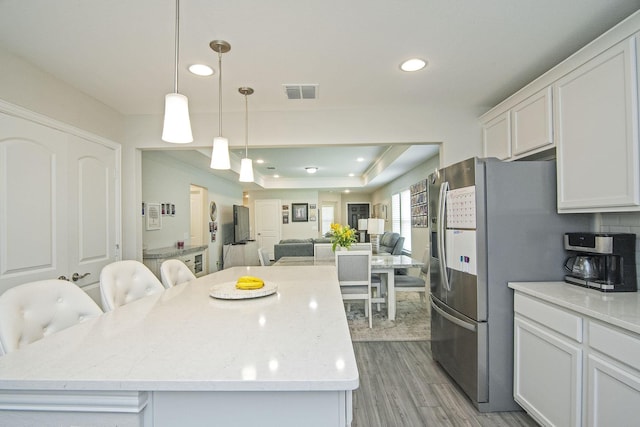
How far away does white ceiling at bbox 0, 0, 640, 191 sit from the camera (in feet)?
5.57

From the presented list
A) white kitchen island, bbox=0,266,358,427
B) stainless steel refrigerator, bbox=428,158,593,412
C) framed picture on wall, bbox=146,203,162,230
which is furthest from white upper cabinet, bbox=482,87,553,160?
framed picture on wall, bbox=146,203,162,230

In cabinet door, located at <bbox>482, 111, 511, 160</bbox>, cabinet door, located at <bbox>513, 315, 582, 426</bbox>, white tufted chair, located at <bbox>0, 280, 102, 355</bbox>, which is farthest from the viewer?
cabinet door, located at <bbox>482, 111, 511, 160</bbox>

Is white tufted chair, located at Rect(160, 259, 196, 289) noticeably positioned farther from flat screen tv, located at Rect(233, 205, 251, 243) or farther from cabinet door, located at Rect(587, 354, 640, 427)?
flat screen tv, located at Rect(233, 205, 251, 243)

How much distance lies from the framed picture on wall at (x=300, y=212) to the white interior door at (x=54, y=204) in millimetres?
7924

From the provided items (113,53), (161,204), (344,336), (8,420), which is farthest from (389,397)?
(161,204)

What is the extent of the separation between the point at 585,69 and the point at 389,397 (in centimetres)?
244

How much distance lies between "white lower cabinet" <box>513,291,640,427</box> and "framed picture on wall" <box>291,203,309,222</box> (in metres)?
9.09

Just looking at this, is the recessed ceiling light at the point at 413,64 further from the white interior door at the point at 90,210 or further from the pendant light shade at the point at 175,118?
the white interior door at the point at 90,210

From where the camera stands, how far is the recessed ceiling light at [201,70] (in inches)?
90.7

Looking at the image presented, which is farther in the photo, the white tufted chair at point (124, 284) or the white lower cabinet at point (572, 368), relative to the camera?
the white tufted chair at point (124, 284)

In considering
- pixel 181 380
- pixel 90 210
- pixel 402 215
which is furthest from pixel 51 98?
pixel 402 215

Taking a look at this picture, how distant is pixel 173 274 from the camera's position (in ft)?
7.42

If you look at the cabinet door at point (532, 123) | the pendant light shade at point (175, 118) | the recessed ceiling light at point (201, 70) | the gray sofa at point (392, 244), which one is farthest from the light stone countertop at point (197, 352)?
the gray sofa at point (392, 244)

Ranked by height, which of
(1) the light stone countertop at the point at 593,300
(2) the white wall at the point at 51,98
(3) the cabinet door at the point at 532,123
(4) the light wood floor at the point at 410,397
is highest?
(2) the white wall at the point at 51,98
